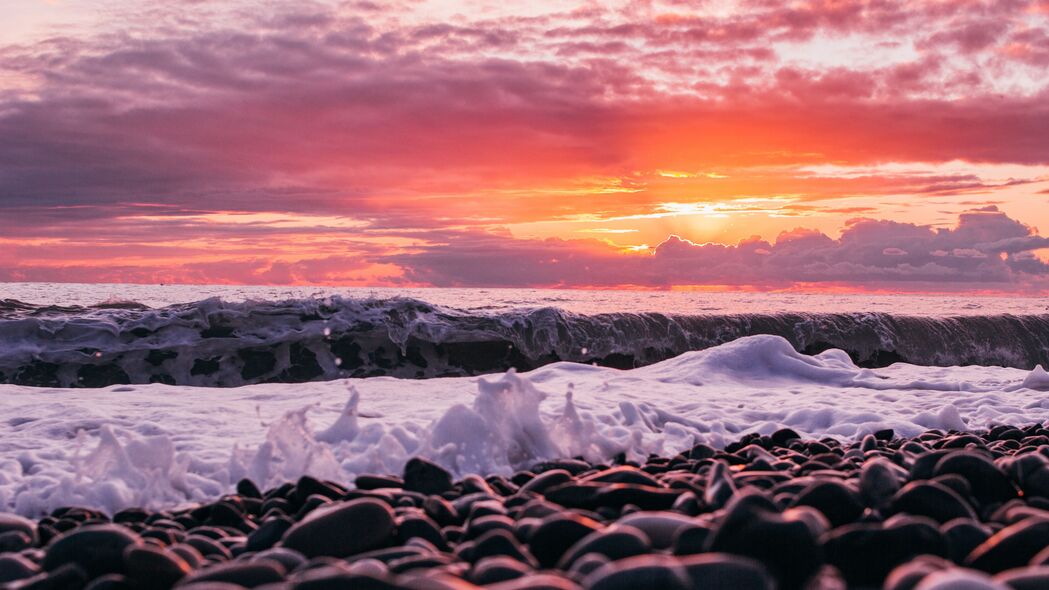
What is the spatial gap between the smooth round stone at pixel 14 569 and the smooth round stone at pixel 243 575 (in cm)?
70

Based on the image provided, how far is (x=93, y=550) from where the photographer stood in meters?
2.60

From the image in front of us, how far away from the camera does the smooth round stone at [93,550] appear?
8.45ft

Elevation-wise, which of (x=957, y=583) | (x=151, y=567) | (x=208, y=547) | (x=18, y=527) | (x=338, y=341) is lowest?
(x=338, y=341)

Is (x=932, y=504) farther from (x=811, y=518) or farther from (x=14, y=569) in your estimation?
(x=14, y=569)

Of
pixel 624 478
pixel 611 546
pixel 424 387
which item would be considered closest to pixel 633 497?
pixel 624 478

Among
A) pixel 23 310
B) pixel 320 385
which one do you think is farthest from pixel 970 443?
pixel 23 310

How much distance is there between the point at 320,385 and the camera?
8.69 m

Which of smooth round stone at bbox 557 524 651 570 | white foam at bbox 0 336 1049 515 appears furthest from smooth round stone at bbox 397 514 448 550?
white foam at bbox 0 336 1049 515

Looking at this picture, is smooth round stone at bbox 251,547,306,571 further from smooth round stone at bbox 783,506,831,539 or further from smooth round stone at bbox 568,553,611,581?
smooth round stone at bbox 783,506,831,539

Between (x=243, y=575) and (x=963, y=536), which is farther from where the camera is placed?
(x=963, y=536)

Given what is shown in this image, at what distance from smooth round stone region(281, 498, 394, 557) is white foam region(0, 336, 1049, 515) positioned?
217cm

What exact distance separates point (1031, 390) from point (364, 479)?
758 centimetres

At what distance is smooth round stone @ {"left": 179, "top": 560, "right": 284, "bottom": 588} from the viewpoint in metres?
2.23

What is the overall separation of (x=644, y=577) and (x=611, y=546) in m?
0.44
